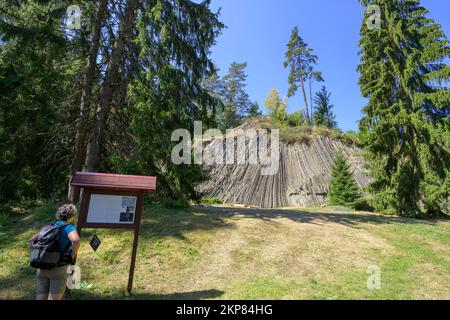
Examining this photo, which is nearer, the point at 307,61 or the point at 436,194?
the point at 436,194

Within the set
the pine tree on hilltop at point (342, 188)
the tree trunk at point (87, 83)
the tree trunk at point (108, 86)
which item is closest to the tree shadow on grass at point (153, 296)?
the tree trunk at point (108, 86)

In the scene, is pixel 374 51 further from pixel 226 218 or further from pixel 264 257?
pixel 264 257

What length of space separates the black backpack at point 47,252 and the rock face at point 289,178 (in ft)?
55.7

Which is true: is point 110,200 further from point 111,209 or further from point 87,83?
point 87,83

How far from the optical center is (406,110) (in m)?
13.1

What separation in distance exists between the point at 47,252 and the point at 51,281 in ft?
1.34

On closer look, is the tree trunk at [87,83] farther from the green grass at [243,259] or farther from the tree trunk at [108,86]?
the green grass at [243,259]

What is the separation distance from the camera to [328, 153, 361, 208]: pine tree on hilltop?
17969 mm

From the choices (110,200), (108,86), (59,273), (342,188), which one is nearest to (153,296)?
(110,200)

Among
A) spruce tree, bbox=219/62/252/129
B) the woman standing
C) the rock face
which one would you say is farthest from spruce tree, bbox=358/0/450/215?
spruce tree, bbox=219/62/252/129

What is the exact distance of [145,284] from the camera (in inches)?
219

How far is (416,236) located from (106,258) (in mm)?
8593

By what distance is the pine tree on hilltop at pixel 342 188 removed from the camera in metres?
18.0
